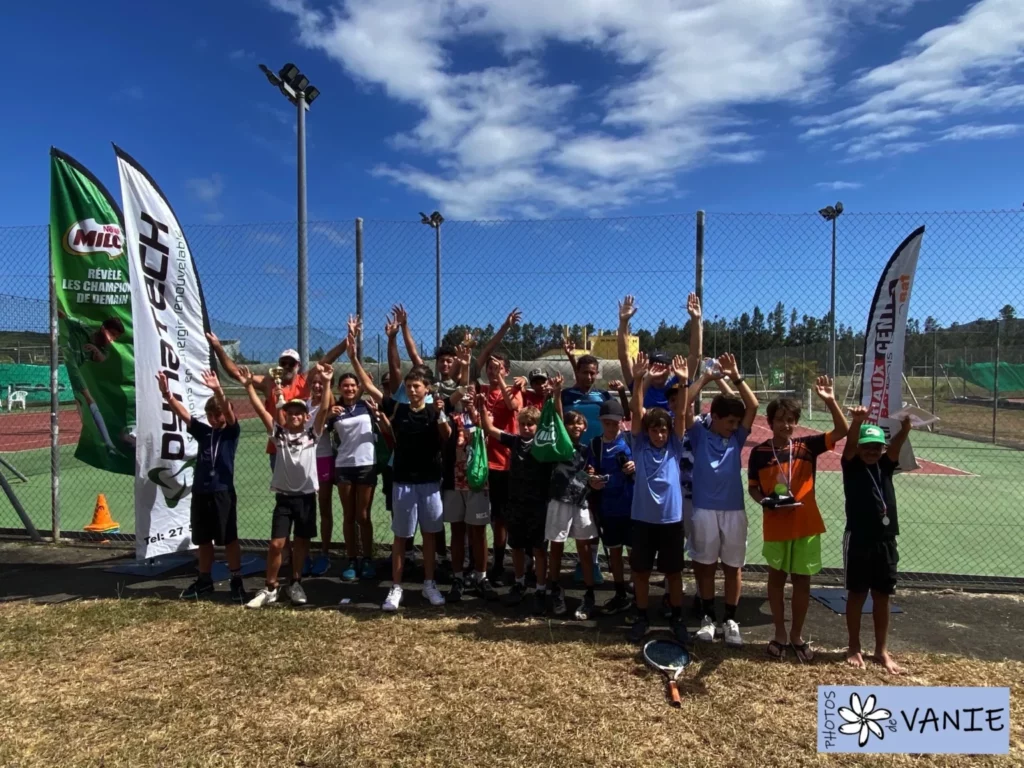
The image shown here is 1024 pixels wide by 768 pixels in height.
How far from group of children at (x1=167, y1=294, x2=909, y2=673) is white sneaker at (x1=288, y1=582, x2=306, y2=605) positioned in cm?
2

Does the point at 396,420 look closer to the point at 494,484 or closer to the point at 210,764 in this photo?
the point at 494,484

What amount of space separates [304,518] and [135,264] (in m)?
2.68

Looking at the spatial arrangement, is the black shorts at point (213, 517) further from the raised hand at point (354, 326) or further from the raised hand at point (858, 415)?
the raised hand at point (858, 415)

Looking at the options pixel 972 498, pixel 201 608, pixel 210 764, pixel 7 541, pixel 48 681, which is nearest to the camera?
pixel 210 764

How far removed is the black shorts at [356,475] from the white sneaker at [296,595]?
3.06 feet

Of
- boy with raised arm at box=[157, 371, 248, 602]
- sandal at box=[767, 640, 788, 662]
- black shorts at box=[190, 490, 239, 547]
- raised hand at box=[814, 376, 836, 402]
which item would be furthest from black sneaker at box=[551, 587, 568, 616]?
black shorts at box=[190, 490, 239, 547]

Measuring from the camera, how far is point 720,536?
4.33m

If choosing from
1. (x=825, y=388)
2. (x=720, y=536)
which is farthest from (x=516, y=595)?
(x=825, y=388)

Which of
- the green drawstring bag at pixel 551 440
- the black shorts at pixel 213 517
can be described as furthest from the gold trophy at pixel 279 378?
the green drawstring bag at pixel 551 440

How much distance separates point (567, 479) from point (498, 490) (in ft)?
2.67

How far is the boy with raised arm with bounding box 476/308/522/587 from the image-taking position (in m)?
5.28

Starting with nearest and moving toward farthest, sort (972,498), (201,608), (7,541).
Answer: (201,608)
(7,541)
(972,498)

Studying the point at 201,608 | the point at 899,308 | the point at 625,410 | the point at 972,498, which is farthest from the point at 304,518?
the point at 972,498

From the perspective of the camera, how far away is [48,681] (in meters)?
3.74
